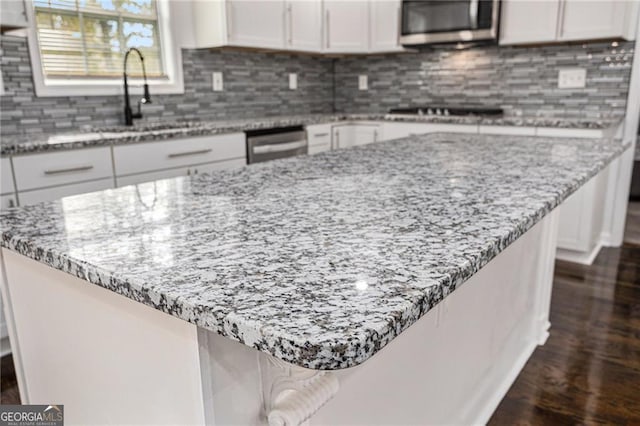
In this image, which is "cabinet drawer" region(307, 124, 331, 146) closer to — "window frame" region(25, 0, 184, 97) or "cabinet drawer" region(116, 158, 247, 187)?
"cabinet drawer" region(116, 158, 247, 187)

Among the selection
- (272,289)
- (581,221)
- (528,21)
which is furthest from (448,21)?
(272,289)

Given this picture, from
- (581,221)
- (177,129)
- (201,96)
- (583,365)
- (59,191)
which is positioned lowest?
(583,365)

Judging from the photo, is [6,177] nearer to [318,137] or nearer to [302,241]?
[302,241]

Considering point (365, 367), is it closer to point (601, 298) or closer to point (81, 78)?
point (601, 298)

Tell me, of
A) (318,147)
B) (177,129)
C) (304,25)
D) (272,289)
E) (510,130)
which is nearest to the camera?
(272,289)

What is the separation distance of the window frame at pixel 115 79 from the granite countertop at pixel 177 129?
242 mm

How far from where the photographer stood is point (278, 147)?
3.31 metres

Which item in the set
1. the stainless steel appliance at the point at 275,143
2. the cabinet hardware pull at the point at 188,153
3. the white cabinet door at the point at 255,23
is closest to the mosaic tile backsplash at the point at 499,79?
the white cabinet door at the point at 255,23

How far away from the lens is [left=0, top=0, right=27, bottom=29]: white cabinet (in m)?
2.17

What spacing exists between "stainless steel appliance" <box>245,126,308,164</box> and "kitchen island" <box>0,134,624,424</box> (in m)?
1.68

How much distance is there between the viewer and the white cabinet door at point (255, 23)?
332cm

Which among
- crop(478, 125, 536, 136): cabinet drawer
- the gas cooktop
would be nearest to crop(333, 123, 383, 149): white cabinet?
the gas cooktop

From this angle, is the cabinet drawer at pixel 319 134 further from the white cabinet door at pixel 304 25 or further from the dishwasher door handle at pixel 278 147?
the white cabinet door at pixel 304 25

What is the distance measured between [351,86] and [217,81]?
143cm
